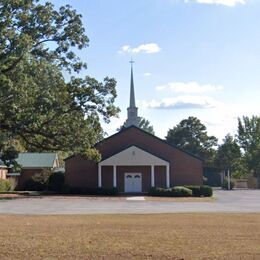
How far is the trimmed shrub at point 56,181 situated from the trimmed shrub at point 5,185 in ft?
15.2

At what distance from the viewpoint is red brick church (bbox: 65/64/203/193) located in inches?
2235

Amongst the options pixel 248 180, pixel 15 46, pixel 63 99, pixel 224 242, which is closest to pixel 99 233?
pixel 224 242

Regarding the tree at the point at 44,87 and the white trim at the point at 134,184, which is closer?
the tree at the point at 44,87

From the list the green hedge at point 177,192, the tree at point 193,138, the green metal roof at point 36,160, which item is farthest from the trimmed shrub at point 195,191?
the tree at point 193,138

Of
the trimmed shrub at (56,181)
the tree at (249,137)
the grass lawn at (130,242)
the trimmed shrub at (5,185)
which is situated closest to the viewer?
the grass lawn at (130,242)

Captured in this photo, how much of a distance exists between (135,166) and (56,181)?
30.8 feet

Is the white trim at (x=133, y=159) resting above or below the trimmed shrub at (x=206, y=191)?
above

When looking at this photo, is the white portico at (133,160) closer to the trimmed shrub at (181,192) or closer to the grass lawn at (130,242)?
the trimmed shrub at (181,192)

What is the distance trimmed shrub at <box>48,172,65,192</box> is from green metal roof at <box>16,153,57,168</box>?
8.78 m

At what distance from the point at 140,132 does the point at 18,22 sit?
3955 centimetres

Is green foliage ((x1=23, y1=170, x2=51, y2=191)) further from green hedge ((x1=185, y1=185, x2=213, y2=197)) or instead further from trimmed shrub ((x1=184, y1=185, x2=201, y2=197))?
green hedge ((x1=185, y1=185, x2=213, y2=197))

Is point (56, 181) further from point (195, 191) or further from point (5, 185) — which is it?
point (195, 191)

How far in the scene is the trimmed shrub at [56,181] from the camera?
5847 cm

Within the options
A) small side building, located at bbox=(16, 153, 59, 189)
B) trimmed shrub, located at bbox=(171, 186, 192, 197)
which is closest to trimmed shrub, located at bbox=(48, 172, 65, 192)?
small side building, located at bbox=(16, 153, 59, 189)
